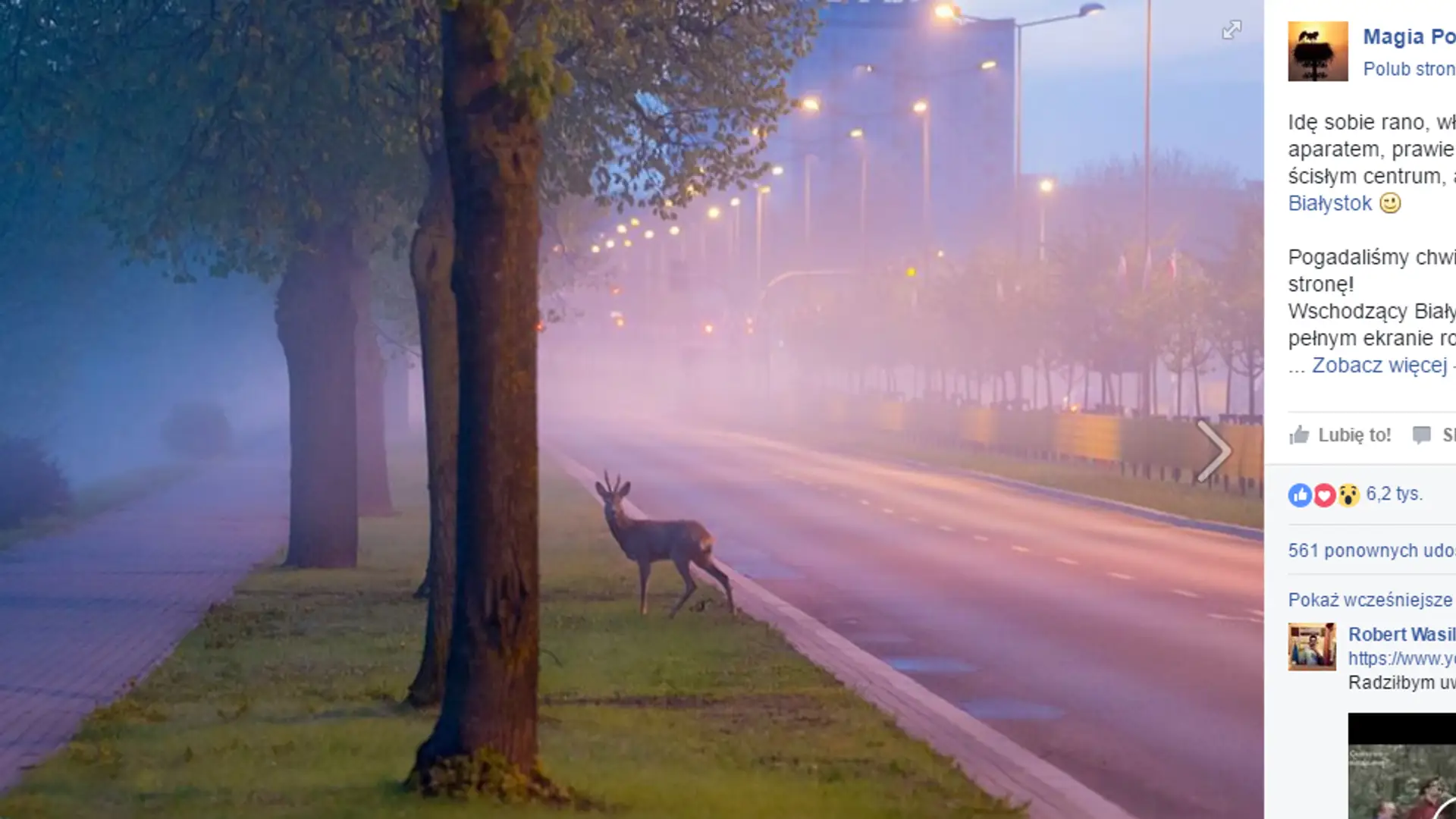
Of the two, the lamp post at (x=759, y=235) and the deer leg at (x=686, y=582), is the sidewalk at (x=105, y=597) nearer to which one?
the deer leg at (x=686, y=582)

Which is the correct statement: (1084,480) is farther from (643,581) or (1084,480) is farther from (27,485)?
(643,581)

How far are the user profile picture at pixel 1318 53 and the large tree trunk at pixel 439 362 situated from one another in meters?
7.81

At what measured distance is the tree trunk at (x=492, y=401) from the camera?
34.3 ft

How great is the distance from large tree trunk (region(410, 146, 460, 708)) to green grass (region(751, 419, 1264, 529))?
34.0 ft

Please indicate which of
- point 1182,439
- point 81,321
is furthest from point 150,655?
point 81,321

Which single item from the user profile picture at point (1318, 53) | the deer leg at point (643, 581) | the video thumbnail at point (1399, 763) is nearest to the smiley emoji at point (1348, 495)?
the video thumbnail at point (1399, 763)

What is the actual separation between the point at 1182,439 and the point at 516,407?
32.9 meters

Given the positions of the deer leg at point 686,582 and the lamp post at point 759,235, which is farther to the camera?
the lamp post at point 759,235

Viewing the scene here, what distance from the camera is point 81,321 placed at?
1917 inches

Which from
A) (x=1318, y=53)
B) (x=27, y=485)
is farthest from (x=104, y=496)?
(x=1318, y=53)

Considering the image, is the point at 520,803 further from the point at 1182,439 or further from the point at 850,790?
the point at 1182,439

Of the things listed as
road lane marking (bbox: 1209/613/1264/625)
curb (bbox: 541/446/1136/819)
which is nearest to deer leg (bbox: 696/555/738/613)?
curb (bbox: 541/446/1136/819)

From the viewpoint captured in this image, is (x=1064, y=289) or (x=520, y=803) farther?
(x=1064, y=289)

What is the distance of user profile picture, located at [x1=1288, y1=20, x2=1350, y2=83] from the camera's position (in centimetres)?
771
